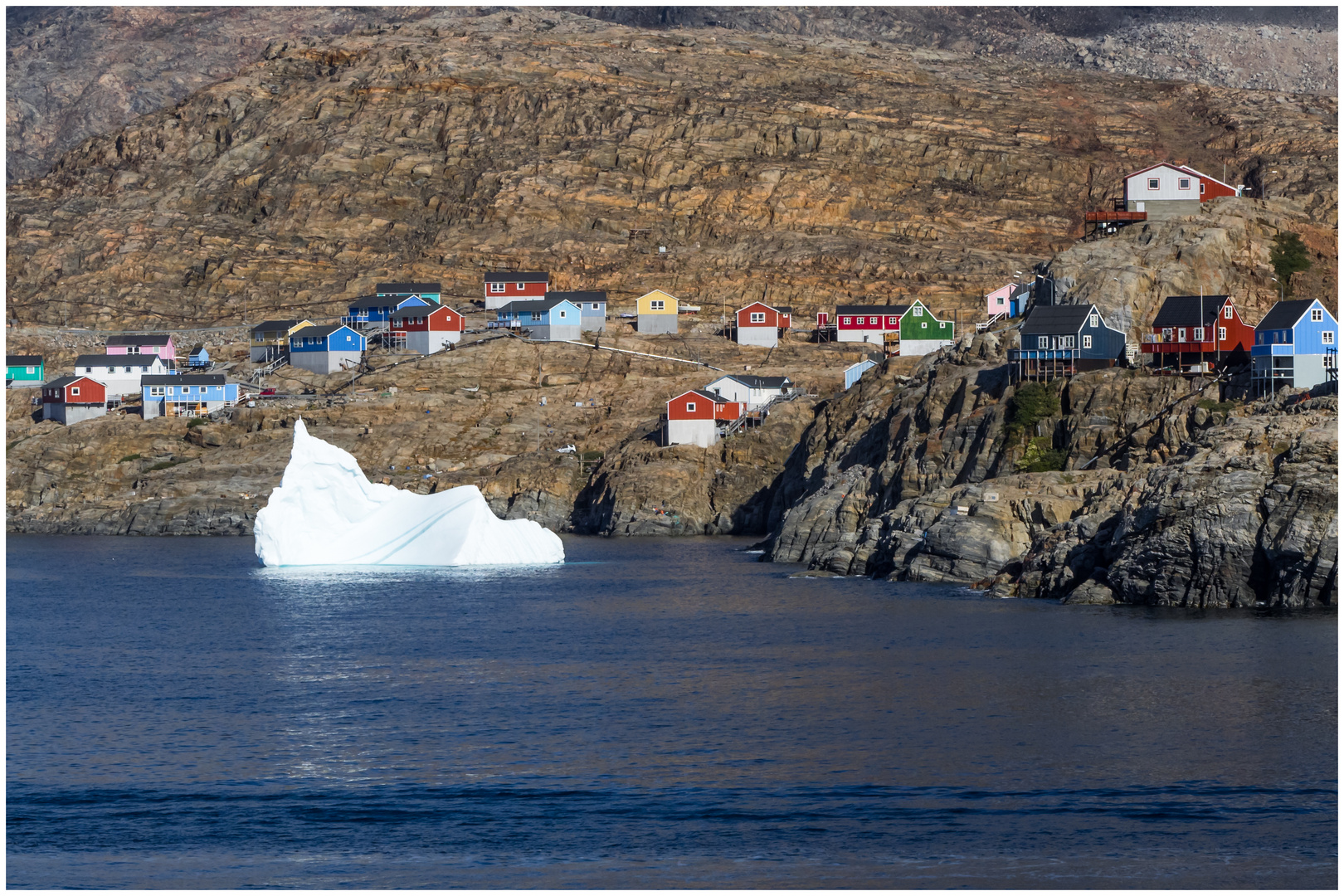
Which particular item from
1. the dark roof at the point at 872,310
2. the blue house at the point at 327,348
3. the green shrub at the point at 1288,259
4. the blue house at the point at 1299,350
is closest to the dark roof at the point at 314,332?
the blue house at the point at 327,348

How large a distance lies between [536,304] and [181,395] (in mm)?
32934

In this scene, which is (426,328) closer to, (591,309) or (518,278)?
(518,278)

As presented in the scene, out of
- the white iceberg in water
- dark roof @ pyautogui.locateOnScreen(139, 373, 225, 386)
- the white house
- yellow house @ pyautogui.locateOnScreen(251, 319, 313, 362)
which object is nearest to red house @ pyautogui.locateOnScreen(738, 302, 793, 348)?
the white house

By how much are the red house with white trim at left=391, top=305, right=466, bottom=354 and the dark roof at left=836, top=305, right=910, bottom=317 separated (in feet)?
116

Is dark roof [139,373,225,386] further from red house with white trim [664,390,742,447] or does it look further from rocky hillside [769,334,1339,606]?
rocky hillside [769,334,1339,606]

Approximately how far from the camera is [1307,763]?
40656 millimetres

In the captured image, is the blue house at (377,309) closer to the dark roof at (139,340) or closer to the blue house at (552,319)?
the blue house at (552,319)

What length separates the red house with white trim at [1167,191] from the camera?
384ft

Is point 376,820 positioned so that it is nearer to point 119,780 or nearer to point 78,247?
point 119,780

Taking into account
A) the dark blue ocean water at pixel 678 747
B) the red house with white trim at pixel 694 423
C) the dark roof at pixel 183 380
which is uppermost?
the dark roof at pixel 183 380

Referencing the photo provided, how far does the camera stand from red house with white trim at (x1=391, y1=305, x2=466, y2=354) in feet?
512

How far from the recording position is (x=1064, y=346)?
98.6m

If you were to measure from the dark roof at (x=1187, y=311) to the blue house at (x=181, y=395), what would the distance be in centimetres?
8229

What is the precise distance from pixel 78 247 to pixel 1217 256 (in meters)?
127
